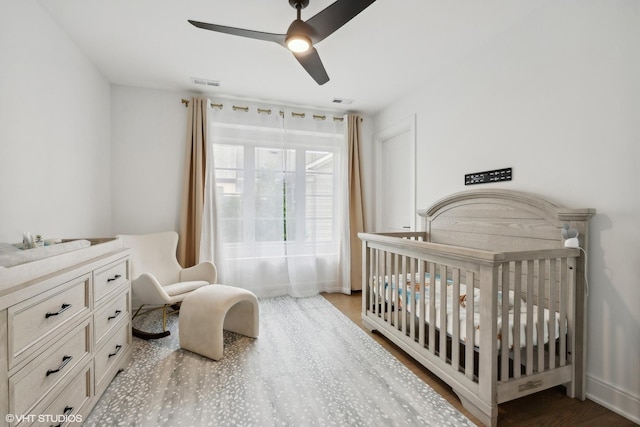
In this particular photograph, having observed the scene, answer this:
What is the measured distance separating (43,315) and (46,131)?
1504 mm

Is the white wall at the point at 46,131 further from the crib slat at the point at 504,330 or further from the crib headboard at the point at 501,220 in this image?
the crib headboard at the point at 501,220

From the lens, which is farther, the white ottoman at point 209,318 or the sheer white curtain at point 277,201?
the sheer white curtain at point 277,201

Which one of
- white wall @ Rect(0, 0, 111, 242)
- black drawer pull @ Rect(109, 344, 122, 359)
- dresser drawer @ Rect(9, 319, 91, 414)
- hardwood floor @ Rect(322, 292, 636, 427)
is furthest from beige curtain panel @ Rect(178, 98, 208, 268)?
hardwood floor @ Rect(322, 292, 636, 427)

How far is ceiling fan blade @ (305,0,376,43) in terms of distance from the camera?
1.47 metres

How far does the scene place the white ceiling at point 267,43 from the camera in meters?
1.92

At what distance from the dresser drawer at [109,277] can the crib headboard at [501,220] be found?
2.67 meters

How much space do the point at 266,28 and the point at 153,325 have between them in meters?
2.84

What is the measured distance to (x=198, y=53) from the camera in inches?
97.3

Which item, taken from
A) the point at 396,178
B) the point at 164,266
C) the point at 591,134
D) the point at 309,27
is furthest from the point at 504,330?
the point at 164,266

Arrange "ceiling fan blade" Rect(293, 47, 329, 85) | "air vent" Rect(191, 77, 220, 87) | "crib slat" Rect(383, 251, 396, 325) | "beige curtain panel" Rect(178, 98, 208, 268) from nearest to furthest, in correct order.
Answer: "ceiling fan blade" Rect(293, 47, 329, 85), "crib slat" Rect(383, 251, 396, 325), "air vent" Rect(191, 77, 220, 87), "beige curtain panel" Rect(178, 98, 208, 268)

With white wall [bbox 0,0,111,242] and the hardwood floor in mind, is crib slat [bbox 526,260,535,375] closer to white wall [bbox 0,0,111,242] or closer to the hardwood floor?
the hardwood floor

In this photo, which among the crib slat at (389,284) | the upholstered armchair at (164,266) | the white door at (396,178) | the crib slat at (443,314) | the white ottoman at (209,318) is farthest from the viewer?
the white door at (396,178)

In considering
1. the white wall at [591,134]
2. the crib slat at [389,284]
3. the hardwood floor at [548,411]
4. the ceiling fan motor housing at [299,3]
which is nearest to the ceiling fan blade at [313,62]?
the ceiling fan motor housing at [299,3]

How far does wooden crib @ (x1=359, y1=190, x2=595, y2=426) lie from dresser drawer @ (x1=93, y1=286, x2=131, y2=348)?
194cm
